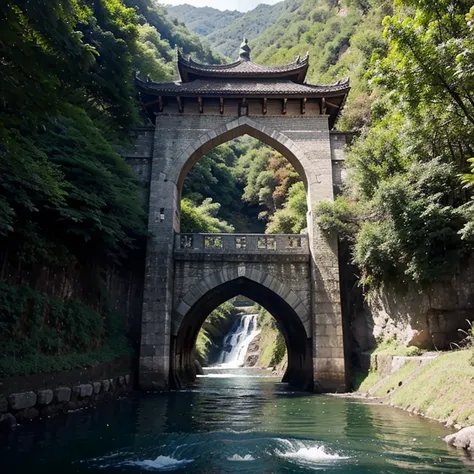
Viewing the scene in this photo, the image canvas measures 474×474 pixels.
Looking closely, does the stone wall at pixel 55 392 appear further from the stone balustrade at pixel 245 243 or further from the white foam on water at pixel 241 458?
the stone balustrade at pixel 245 243

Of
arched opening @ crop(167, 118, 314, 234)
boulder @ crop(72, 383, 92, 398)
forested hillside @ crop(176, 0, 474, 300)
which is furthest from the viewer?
arched opening @ crop(167, 118, 314, 234)

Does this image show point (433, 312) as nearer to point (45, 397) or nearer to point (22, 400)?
point (45, 397)

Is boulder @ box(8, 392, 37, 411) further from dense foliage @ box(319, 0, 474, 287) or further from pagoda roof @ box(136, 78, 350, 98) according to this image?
pagoda roof @ box(136, 78, 350, 98)

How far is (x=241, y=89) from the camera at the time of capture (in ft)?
56.6

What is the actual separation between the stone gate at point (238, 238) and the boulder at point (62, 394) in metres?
5.15

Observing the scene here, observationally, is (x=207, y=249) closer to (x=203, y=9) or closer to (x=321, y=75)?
(x=321, y=75)

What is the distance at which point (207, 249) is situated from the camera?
16078mm

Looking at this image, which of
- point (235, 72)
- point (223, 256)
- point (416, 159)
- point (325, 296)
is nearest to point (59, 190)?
point (223, 256)

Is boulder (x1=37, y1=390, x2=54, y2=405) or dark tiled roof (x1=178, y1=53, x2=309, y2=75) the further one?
dark tiled roof (x1=178, y1=53, x2=309, y2=75)

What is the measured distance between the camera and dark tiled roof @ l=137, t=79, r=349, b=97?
666 inches

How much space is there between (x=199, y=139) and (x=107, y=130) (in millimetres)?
3470

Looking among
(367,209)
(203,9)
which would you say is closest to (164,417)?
(367,209)

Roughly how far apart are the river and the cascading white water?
2467 centimetres

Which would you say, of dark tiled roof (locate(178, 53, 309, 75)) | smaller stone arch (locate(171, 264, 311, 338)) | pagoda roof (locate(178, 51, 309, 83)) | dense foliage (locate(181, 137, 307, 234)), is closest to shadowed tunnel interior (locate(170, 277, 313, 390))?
smaller stone arch (locate(171, 264, 311, 338))
